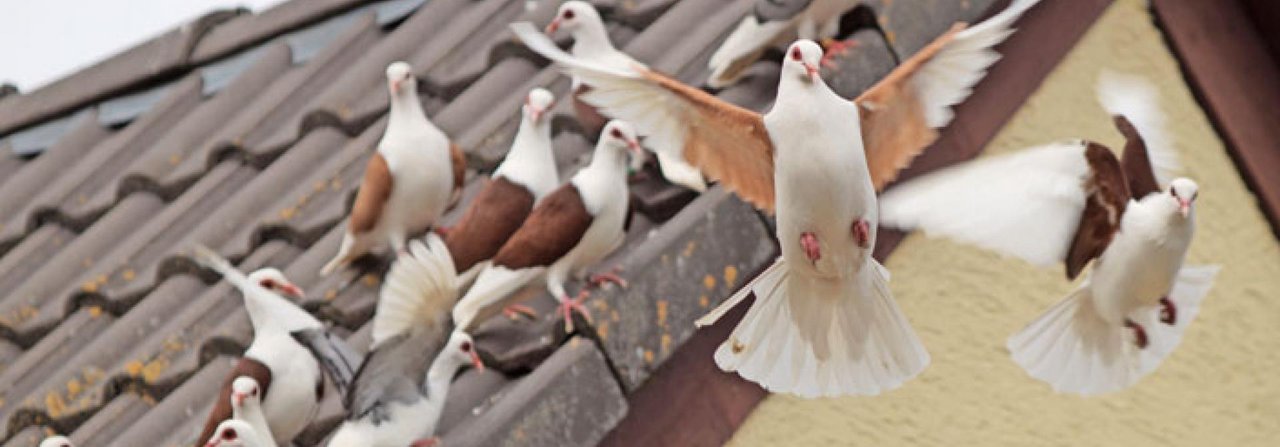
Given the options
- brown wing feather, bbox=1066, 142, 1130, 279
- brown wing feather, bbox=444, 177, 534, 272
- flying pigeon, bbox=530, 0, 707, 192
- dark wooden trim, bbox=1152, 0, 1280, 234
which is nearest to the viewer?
brown wing feather, bbox=1066, 142, 1130, 279

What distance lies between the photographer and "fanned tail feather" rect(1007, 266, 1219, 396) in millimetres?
4438

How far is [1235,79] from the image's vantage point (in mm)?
5660

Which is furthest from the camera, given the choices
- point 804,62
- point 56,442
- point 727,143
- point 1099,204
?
point 56,442

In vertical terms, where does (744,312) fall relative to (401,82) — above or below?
below

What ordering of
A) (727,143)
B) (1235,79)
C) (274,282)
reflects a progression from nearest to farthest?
(727,143)
(274,282)
(1235,79)

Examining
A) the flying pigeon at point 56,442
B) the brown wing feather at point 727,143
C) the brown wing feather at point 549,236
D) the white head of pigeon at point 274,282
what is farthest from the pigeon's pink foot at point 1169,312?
the flying pigeon at point 56,442

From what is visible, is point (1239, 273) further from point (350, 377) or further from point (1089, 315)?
point (350, 377)

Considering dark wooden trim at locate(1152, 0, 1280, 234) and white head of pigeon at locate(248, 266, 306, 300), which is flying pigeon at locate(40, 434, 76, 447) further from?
dark wooden trim at locate(1152, 0, 1280, 234)

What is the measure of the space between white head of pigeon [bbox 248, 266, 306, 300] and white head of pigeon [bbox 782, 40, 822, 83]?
1.61 meters

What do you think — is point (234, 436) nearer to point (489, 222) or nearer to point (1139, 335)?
point (489, 222)

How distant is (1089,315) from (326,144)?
2215mm

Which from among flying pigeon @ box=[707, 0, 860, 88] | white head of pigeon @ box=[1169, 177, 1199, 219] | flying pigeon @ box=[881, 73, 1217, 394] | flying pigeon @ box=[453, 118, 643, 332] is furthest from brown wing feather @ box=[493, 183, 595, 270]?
white head of pigeon @ box=[1169, 177, 1199, 219]

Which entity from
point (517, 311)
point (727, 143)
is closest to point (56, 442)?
point (517, 311)

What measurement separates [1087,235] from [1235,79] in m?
1.35
